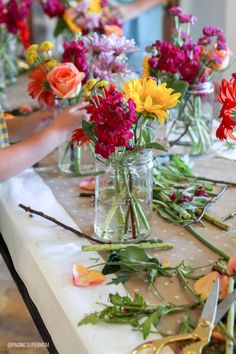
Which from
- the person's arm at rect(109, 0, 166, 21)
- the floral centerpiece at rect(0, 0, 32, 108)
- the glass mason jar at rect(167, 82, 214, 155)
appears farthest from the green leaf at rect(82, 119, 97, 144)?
the person's arm at rect(109, 0, 166, 21)

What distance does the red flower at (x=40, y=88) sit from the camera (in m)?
1.26

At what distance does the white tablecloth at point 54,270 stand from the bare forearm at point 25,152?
49mm

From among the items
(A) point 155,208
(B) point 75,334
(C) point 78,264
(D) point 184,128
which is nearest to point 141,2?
(D) point 184,128

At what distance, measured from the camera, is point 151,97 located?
90cm

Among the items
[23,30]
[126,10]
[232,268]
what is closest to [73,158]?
[232,268]

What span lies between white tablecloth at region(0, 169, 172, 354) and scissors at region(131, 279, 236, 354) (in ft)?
0.07

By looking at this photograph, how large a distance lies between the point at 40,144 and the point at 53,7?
2.49 ft

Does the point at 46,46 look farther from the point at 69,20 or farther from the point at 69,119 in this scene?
the point at 69,20

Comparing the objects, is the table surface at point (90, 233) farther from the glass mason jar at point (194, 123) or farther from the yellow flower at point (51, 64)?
the yellow flower at point (51, 64)

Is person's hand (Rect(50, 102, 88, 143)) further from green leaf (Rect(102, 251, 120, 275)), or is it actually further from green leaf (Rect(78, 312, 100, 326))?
green leaf (Rect(78, 312, 100, 326))

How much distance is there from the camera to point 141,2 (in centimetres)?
233

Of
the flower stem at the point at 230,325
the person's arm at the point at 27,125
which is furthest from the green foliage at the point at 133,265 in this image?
the person's arm at the point at 27,125

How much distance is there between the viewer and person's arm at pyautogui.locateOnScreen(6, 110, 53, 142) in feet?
→ 4.68

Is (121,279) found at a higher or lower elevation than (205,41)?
lower
